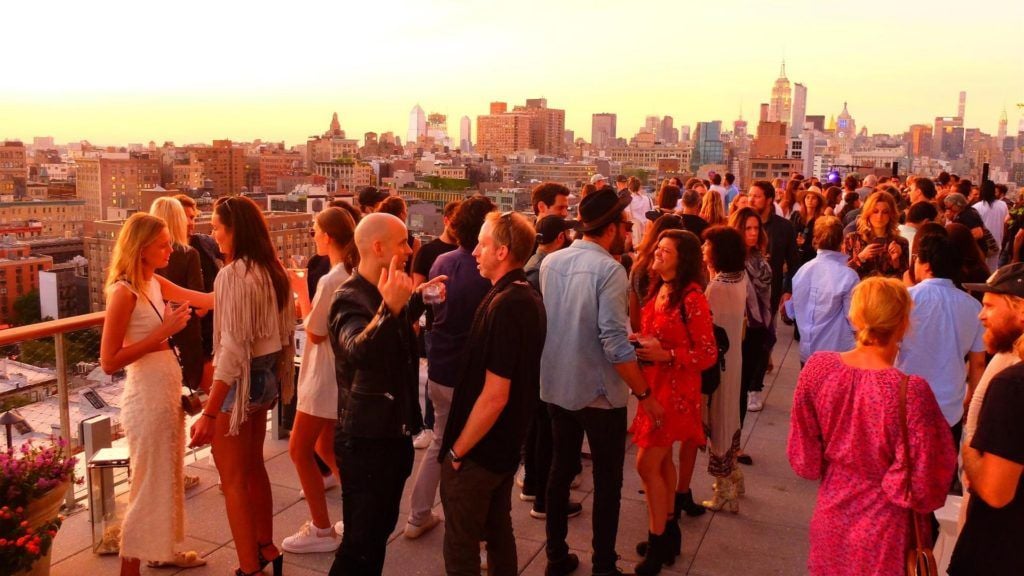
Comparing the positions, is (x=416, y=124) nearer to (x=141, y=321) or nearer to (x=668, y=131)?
(x=668, y=131)

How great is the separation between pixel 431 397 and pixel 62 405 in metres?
1.92

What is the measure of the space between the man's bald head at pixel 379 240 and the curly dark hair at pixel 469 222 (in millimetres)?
1008

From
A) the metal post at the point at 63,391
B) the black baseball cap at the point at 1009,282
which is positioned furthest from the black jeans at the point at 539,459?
the metal post at the point at 63,391

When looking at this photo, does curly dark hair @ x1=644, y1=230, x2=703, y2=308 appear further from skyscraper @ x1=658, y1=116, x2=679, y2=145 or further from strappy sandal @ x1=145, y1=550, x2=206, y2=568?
skyscraper @ x1=658, y1=116, x2=679, y2=145

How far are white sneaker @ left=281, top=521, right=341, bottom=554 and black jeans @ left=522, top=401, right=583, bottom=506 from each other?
3.55ft

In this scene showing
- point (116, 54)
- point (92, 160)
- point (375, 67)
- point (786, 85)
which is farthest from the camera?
point (786, 85)

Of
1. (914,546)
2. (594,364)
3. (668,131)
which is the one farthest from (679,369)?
(668,131)

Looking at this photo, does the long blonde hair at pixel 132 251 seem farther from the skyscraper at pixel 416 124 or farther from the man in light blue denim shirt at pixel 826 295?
the skyscraper at pixel 416 124

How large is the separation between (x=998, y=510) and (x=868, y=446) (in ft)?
1.17

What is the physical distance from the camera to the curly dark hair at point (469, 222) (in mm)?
3688

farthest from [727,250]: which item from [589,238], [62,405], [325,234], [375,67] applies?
[375,67]

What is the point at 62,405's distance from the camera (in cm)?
381

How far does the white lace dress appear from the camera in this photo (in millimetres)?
3189

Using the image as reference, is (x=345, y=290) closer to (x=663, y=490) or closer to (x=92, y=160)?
(x=663, y=490)
